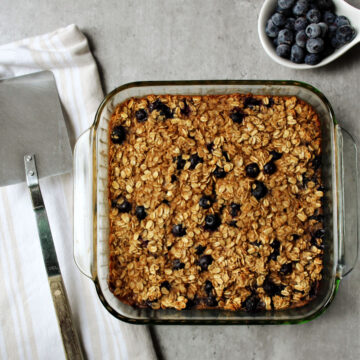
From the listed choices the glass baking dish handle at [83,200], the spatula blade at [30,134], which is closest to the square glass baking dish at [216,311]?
the glass baking dish handle at [83,200]

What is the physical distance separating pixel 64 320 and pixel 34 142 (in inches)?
27.1

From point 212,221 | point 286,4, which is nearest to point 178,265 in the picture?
point 212,221

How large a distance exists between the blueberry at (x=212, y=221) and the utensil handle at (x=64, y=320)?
0.61 metres

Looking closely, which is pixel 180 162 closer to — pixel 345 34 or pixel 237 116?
pixel 237 116

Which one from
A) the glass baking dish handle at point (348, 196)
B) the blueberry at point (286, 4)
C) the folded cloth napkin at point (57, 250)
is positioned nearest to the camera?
the glass baking dish handle at point (348, 196)

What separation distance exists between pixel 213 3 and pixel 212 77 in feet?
1.01

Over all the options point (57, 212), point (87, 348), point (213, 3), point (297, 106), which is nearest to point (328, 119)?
point (297, 106)

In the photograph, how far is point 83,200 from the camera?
1555 mm

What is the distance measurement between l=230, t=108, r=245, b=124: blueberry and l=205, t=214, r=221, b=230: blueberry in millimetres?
342

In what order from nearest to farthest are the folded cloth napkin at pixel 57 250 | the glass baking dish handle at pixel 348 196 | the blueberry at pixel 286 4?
the glass baking dish handle at pixel 348 196
the blueberry at pixel 286 4
the folded cloth napkin at pixel 57 250

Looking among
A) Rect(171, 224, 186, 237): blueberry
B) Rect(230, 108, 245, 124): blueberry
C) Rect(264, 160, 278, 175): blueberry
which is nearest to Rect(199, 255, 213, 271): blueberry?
Rect(171, 224, 186, 237): blueberry

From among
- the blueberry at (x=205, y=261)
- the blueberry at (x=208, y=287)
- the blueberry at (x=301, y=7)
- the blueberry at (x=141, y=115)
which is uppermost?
the blueberry at (x=301, y=7)

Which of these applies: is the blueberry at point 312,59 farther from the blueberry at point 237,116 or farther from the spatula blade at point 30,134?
the spatula blade at point 30,134

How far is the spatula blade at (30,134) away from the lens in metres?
1.60
